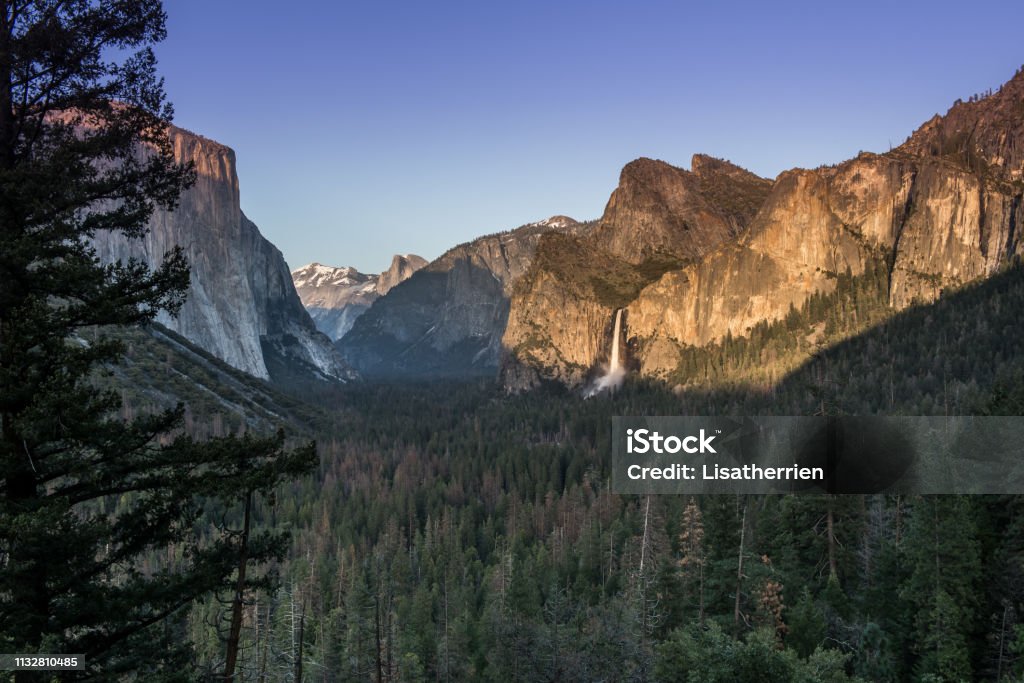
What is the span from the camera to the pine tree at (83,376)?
12.1 metres

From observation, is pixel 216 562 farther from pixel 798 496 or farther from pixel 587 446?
pixel 587 446

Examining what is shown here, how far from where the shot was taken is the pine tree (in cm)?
1210

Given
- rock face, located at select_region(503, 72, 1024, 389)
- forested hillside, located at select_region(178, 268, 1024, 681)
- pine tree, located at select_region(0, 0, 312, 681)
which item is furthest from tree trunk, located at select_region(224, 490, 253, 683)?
rock face, located at select_region(503, 72, 1024, 389)

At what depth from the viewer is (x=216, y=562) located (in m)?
14.3

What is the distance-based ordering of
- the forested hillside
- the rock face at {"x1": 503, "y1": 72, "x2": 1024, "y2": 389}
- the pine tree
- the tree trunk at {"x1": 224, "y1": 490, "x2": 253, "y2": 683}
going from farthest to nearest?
1. the rock face at {"x1": 503, "y1": 72, "x2": 1024, "y2": 389}
2. the forested hillside
3. the tree trunk at {"x1": 224, "y1": 490, "x2": 253, "y2": 683}
4. the pine tree

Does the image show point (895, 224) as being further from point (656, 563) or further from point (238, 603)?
point (238, 603)

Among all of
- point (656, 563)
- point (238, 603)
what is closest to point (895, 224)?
point (656, 563)

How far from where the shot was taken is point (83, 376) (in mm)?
13531

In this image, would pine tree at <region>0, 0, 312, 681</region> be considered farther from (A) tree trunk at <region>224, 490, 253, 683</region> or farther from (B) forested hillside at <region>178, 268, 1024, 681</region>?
(B) forested hillside at <region>178, 268, 1024, 681</region>

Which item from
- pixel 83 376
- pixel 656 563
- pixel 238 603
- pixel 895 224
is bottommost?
pixel 656 563

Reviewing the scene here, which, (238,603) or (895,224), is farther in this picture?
(895,224)

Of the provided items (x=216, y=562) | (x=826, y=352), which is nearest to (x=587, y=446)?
(x=826, y=352)

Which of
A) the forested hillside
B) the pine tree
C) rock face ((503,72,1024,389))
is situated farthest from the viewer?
rock face ((503,72,1024,389))

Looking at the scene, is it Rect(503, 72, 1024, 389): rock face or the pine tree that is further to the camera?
Rect(503, 72, 1024, 389): rock face
